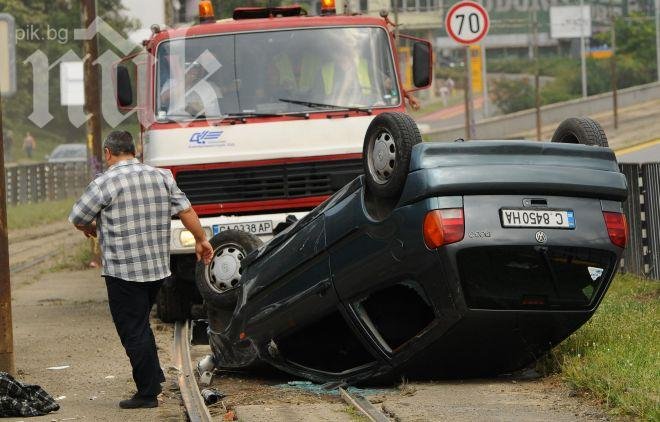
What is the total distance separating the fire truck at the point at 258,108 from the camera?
1374 centimetres

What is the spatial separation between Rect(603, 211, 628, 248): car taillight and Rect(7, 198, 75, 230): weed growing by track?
2718cm

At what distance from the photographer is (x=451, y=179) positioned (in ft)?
27.8

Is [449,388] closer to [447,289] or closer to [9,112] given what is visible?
[447,289]

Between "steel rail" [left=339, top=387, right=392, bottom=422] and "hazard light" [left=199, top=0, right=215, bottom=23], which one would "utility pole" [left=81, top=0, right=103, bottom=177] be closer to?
"hazard light" [left=199, top=0, right=215, bottom=23]

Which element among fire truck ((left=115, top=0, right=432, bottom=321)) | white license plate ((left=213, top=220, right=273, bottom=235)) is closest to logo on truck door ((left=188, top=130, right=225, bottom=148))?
fire truck ((left=115, top=0, right=432, bottom=321))

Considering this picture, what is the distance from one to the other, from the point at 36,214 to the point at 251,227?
26.1m

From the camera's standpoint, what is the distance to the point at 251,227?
1352 centimetres

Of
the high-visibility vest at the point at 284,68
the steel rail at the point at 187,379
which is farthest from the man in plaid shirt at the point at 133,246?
the high-visibility vest at the point at 284,68

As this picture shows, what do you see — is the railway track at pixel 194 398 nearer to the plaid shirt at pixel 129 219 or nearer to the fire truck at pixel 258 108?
the plaid shirt at pixel 129 219

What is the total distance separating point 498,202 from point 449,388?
1.36m

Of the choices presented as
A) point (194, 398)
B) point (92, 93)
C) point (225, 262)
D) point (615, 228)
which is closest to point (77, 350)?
point (225, 262)

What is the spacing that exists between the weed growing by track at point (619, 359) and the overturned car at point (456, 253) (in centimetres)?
31

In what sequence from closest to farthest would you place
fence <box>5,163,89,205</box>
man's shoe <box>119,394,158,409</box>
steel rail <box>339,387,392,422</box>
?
steel rail <box>339,387,392,422</box>
man's shoe <box>119,394,158,409</box>
fence <box>5,163,89,205</box>

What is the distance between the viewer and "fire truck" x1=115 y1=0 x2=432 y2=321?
13742mm
